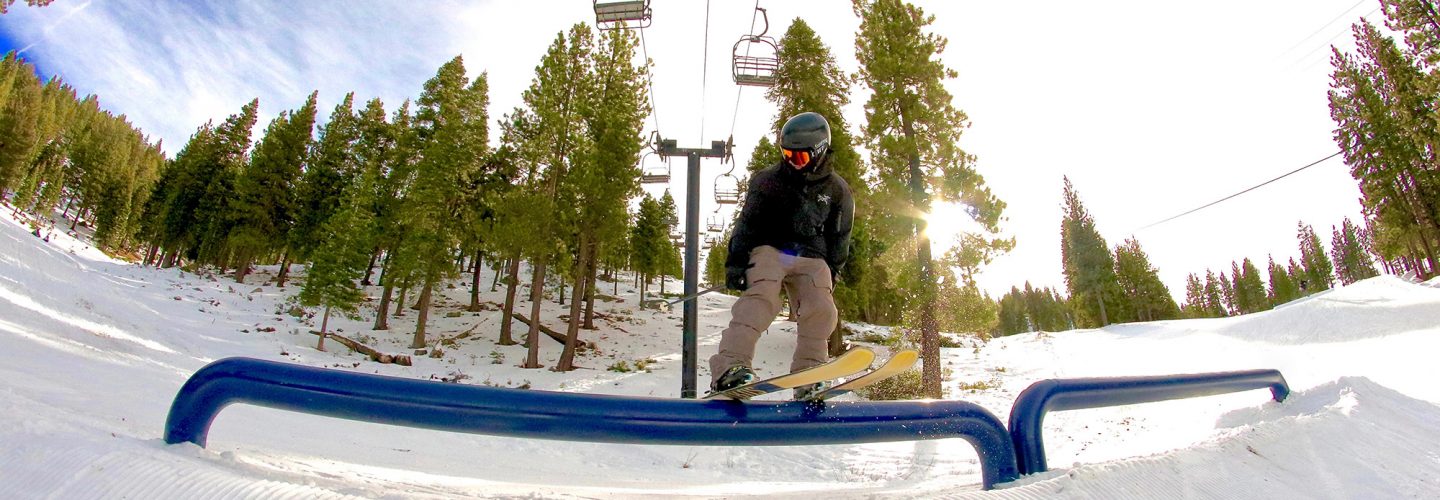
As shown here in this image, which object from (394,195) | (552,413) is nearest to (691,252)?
(552,413)

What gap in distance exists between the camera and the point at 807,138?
3316 millimetres

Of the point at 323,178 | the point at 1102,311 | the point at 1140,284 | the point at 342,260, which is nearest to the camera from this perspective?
the point at 342,260

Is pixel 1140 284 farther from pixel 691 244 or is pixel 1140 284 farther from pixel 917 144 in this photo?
pixel 691 244

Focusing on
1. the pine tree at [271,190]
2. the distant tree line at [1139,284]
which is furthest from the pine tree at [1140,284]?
the pine tree at [271,190]

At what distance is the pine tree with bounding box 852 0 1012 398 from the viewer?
646 inches

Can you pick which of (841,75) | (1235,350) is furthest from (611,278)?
(1235,350)

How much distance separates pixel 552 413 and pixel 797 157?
6.92 feet

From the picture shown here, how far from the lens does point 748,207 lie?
11.1ft

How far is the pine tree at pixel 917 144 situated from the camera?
16.4m

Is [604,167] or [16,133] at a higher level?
[16,133]

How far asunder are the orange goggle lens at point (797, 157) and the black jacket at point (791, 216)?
39mm

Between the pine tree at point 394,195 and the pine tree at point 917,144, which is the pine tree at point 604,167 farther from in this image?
the pine tree at point 394,195

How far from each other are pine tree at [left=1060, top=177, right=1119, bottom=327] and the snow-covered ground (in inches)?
1275

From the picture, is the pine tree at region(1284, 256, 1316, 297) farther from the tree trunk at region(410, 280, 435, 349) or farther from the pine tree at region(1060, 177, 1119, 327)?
the tree trunk at region(410, 280, 435, 349)
